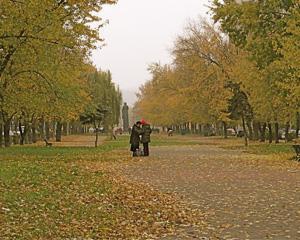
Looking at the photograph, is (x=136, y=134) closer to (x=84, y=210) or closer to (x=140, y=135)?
(x=140, y=135)

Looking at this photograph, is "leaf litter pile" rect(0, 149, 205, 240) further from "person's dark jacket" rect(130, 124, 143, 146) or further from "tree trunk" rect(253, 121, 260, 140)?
"tree trunk" rect(253, 121, 260, 140)

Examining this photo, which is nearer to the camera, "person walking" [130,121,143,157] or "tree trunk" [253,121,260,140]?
"person walking" [130,121,143,157]

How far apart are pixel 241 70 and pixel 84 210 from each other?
34.8 m

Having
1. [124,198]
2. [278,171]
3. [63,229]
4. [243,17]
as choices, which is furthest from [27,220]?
[243,17]

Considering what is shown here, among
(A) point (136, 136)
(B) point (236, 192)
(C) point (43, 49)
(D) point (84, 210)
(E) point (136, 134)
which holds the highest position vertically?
(C) point (43, 49)

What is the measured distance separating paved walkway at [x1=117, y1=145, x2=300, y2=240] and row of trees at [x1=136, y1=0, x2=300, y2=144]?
7.73 m

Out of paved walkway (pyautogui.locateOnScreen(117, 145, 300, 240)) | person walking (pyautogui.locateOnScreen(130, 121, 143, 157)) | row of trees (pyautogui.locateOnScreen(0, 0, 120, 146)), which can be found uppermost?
row of trees (pyautogui.locateOnScreen(0, 0, 120, 146))

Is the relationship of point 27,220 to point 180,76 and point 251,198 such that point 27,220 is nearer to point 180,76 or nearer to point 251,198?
point 251,198

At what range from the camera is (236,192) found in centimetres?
1414

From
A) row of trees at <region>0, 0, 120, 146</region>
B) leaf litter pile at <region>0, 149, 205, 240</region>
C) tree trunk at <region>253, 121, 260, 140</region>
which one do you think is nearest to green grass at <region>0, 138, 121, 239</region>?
leaf litter pile at <region>0, 149, 205, 240</region>

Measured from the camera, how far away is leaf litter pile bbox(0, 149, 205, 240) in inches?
346

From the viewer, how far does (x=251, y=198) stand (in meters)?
13.0

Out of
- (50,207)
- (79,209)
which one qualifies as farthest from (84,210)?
(50,207)

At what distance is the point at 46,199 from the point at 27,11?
13.1m
